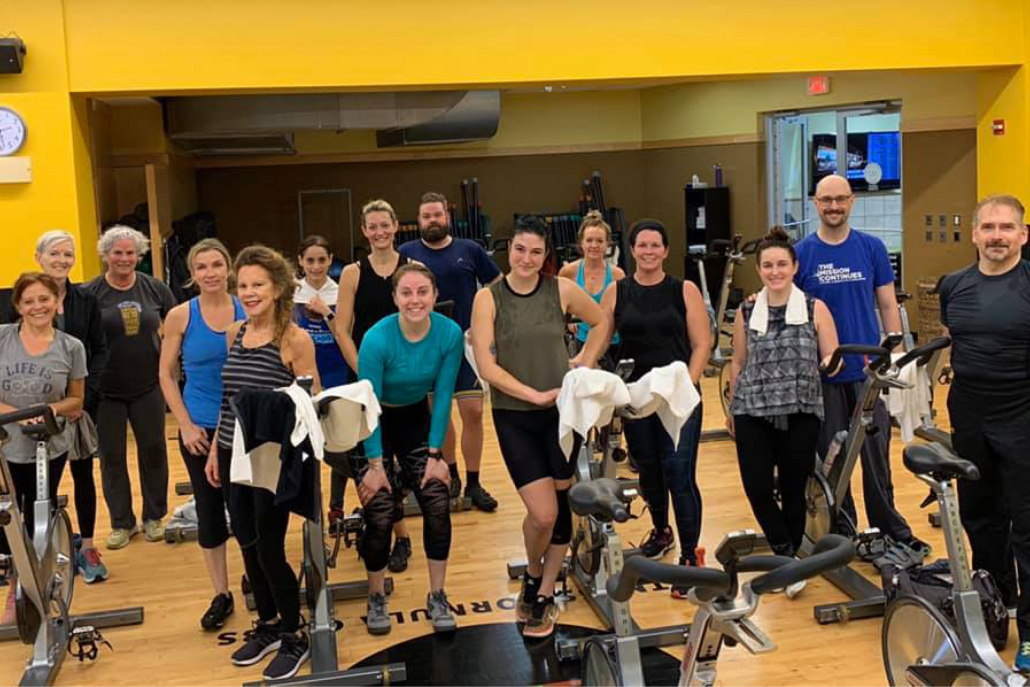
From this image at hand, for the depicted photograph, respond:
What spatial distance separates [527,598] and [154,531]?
2.37 m

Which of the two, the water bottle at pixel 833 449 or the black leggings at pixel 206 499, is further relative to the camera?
the water bottle at pixel 833 449

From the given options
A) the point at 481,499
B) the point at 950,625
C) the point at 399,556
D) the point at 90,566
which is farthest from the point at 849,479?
the point at 90,566

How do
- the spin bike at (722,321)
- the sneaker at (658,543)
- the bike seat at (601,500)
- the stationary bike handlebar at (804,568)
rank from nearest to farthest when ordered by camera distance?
the stationary bike handlebar at (804,568), the bike seat at (601,500), the sneaker at (658,543), the spin bike at (722,321)

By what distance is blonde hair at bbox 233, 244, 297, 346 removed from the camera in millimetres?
3771

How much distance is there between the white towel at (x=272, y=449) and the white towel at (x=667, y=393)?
1067 millimetres

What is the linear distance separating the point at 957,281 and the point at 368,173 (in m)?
10.7

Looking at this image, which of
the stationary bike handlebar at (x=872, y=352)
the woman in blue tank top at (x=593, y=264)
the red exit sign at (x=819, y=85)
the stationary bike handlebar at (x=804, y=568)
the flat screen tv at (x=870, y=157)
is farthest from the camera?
the flat screen tv at (x=870, y=157)

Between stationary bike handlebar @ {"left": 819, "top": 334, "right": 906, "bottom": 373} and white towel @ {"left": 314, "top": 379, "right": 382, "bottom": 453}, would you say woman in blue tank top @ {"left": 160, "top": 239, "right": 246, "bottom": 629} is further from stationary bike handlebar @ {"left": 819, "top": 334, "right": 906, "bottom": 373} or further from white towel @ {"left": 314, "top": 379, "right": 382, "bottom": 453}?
stationary bike handlebar @ {"left": 819, "top": 334, "right": 906, "bottom": 373}

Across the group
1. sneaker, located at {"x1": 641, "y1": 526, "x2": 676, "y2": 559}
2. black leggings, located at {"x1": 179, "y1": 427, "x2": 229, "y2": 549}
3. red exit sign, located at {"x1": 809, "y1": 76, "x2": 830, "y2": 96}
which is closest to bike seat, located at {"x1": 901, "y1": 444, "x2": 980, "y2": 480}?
sneaker, located at {"x1": 641, "y1": 526, "x2": 676, "y2": 559}

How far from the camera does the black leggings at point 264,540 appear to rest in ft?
12.3

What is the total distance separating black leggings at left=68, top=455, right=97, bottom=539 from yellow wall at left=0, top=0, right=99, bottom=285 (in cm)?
272

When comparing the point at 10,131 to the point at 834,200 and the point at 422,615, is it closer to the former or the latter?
the point at 422,615

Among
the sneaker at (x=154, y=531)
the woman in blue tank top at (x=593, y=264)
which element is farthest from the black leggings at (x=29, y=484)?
the woman in blue tank top at (x=593, y=264)

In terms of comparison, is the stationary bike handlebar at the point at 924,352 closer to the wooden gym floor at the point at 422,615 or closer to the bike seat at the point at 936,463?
the bike seat at the point at 936,463
